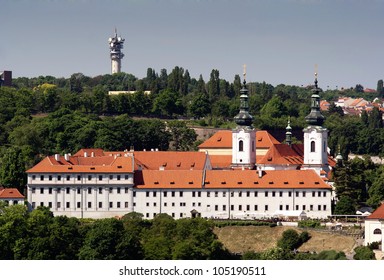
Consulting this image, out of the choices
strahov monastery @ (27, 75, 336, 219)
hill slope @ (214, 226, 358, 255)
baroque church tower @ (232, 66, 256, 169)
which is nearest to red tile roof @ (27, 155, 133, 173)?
strahov monastery @ (27, 75, 336, 219)

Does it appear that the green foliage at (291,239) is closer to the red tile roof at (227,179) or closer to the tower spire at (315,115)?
the red tile roof at (227,179)

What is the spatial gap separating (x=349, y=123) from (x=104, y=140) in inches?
1148

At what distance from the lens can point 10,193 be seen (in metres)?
55.0

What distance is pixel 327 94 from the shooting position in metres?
161

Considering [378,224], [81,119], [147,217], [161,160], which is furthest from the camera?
[81,119]

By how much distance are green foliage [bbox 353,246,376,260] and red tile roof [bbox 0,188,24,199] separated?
57.5ft

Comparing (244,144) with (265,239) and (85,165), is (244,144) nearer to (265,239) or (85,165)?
(85,165)

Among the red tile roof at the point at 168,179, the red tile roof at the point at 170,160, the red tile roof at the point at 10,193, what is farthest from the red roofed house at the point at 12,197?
the red tile roof at the point at 170,160

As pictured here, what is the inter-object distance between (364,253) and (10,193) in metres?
19.2

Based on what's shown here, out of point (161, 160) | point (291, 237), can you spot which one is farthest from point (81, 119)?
point (291, 237)

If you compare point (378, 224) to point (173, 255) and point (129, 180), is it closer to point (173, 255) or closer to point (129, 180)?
point (173, 255)

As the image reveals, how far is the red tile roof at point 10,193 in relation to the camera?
5462 cm

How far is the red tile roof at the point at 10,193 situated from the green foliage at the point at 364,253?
57.5 feet

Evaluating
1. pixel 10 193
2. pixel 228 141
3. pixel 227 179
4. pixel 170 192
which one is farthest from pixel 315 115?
pixel 10 193
